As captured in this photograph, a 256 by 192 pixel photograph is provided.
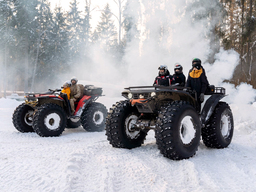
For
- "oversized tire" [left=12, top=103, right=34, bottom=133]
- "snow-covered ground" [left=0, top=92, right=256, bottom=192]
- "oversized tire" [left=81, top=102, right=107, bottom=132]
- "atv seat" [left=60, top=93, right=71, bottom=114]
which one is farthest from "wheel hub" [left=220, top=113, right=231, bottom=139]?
"oversized tire" [left=12, top=103, right=34, bottom=133]

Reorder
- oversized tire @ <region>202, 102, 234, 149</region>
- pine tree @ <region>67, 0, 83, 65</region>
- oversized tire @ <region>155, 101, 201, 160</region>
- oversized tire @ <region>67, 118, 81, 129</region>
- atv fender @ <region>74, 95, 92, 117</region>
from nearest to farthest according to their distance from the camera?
oversized tire @ <region>155, 101, 201, 160</region> < oversized tire @ <region>202, 102, 234, 149</region> < atv fender @ <region>74, 95, 92, 117</region> < oversized tire @ <region>67, 118, 81, 129</region> < pine tree @ <region>67, 0, 83, 65</region>

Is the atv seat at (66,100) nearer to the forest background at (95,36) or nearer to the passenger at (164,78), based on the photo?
the passenger at (164,78)

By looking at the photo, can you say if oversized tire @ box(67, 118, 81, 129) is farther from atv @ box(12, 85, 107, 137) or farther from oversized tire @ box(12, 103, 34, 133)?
oversized tire @ box(12, 103, 34, 133)

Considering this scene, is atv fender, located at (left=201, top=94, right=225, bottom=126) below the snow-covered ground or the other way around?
the other way around

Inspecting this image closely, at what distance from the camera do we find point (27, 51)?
2855cm

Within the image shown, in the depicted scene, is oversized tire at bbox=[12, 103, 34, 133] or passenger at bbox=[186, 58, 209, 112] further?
oversized tire at bbox=[12, 103, 34, 133]

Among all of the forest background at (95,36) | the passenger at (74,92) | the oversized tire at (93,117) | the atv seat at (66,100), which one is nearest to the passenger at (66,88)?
the passenger at (74,92)

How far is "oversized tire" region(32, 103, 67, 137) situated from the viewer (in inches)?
254

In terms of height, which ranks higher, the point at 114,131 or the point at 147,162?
the point at 114,131

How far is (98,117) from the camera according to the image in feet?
26.9

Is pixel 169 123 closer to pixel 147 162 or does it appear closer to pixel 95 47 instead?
pixel 147 162

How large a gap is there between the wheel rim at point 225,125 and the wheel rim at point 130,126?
71.6 inches

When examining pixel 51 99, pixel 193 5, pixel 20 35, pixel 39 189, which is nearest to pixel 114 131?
pixel 39 189

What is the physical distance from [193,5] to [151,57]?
23.1 feet
